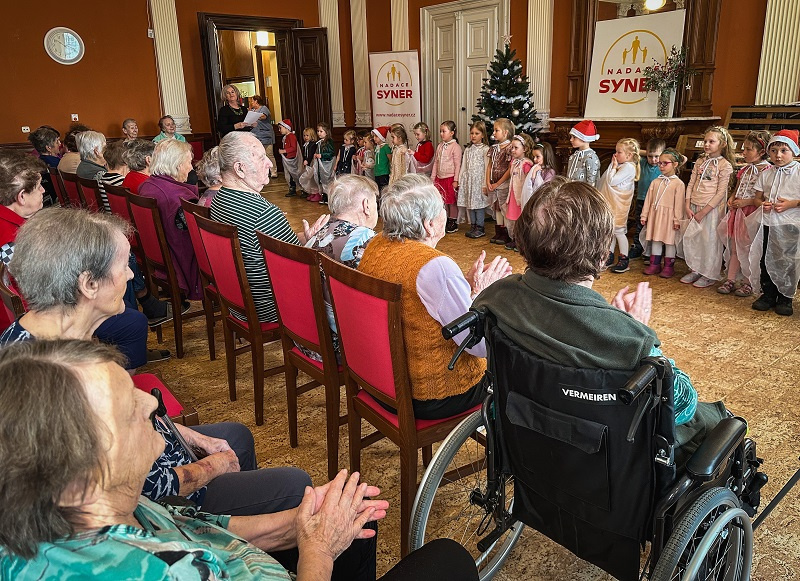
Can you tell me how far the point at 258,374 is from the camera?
9.22ft

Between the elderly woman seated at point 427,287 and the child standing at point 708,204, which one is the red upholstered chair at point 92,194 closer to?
the elderly woman seated at point 427,287

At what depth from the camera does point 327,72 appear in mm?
10484

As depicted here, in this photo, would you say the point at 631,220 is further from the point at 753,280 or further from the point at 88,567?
the point at 88,567

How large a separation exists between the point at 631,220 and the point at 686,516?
229 inches

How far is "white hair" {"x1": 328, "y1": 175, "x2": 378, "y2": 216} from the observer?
8.15 ft

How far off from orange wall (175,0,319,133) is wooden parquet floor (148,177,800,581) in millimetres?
6589

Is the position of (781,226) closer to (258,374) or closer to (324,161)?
(258,374)

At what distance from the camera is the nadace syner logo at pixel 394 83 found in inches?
354

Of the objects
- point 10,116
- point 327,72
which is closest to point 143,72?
point 10,116

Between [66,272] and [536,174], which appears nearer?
[66,272]

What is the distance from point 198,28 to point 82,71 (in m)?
1.95

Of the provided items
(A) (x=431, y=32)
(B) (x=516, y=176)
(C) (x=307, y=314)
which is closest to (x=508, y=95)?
(B) (x=516, y=176)

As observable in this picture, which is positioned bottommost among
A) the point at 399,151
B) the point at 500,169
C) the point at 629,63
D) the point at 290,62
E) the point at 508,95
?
the point at 500,169

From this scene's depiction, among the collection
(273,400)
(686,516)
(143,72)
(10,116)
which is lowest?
(273,400)
